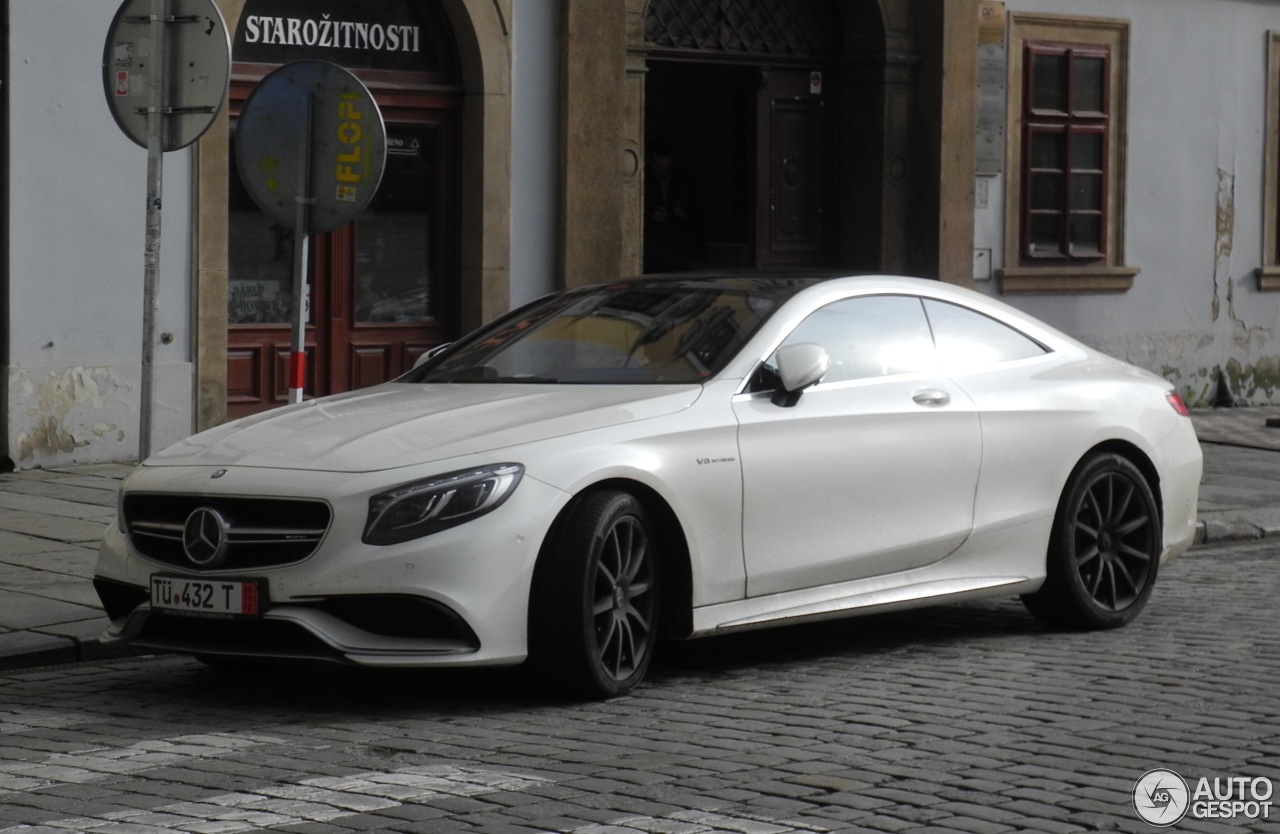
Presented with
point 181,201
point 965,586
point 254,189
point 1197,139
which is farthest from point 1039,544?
point 1197,139

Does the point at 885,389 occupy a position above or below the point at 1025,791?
above

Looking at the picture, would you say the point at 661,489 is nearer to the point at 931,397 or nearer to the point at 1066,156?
the point at 931,397

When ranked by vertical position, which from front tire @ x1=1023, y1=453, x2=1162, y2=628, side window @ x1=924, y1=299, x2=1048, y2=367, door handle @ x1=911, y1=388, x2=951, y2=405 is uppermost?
side window @ x1=924, y1=299, x2=1048, y2=367

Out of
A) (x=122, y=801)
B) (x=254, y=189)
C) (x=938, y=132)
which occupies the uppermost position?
A: (x=938, y=132)

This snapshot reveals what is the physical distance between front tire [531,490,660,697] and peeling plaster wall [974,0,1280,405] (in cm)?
1318

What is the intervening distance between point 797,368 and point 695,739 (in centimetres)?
Answer: 157

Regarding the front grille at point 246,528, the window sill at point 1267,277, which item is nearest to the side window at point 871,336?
the front grille at point 246,528

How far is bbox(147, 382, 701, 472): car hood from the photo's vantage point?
6422mm

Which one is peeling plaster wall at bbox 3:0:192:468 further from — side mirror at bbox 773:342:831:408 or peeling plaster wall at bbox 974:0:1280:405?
peeling plaster wall at bbox 974:0:1280:405

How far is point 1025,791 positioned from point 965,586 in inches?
97.5

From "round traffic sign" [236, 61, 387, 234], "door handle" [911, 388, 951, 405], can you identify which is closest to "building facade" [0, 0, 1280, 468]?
"round traffic sign" [236, 61, 387, 234]

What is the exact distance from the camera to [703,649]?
7.71 metres

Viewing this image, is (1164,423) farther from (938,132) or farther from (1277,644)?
(938,132)

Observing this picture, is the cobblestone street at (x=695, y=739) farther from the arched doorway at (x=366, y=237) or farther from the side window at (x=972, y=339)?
the arched doorway at (x=366, y=237)
